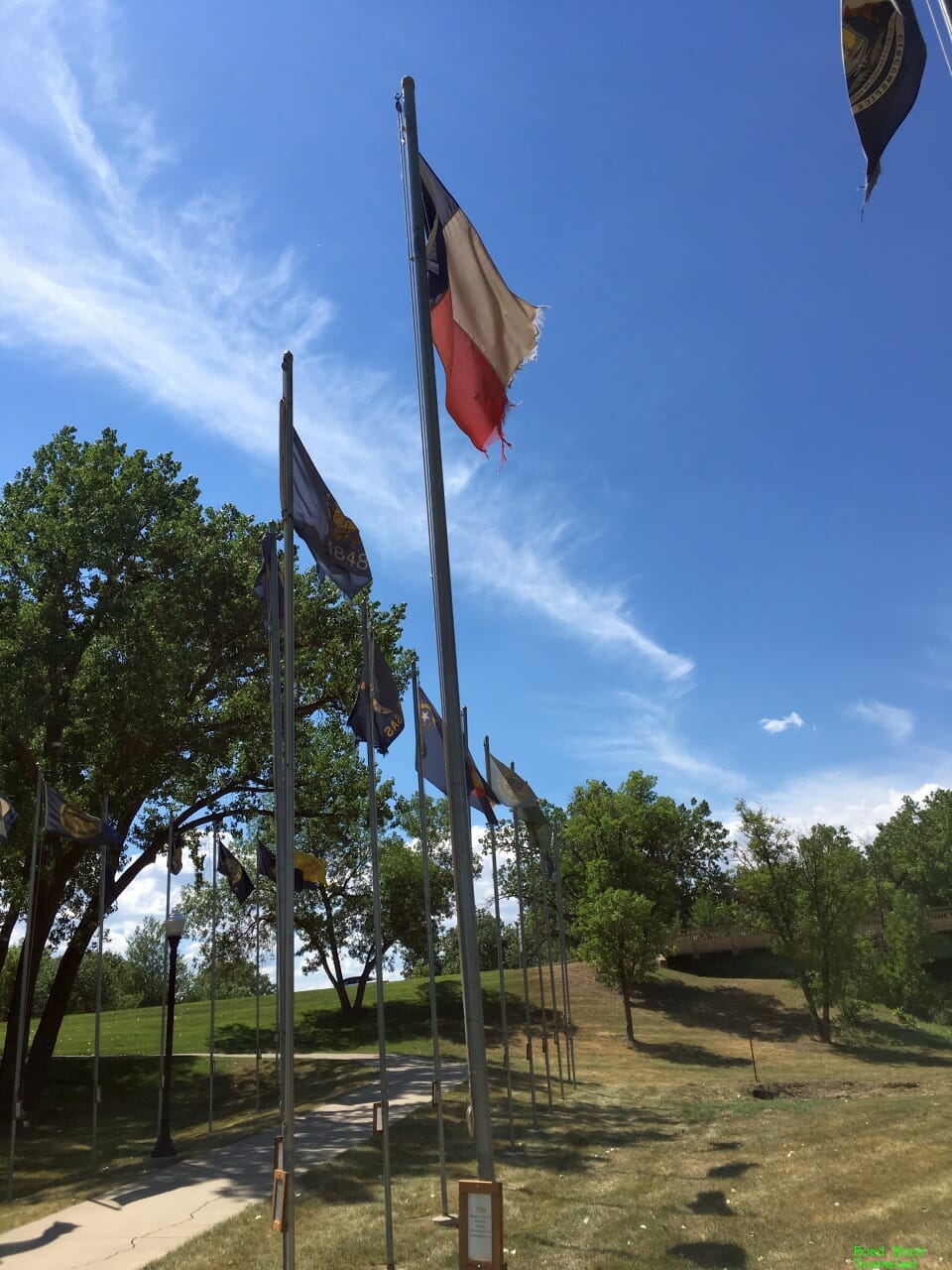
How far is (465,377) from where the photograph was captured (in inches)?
326

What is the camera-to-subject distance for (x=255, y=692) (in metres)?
28.6

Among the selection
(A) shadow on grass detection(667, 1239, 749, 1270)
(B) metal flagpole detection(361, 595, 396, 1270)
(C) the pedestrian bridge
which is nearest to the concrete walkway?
(B) metal flagpole detection(361, 595, 396, 1270)

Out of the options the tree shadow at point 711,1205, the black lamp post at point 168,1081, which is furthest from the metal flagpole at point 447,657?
the black lamp post at point 168,1081

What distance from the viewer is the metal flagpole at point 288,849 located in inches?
308

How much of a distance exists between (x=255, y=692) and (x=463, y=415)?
2175cm

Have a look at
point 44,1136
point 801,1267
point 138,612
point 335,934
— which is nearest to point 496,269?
point 801,1267

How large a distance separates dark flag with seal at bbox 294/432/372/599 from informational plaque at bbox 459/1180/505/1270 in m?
5.75

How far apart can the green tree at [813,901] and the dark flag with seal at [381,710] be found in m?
29.4

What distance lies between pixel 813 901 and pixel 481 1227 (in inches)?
1367

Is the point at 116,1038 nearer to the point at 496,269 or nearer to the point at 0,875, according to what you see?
the point at 0,875

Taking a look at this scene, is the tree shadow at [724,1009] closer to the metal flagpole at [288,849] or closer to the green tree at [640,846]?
Answer: the green tree at [640,846]

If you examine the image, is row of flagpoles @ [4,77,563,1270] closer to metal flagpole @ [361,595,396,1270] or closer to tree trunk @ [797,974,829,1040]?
metal flagpole @ [361,595,396,1270]

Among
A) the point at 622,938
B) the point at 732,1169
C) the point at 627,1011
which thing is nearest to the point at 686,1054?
the point at 627,1011

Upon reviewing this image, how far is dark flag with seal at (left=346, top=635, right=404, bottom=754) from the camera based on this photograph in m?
12.5
